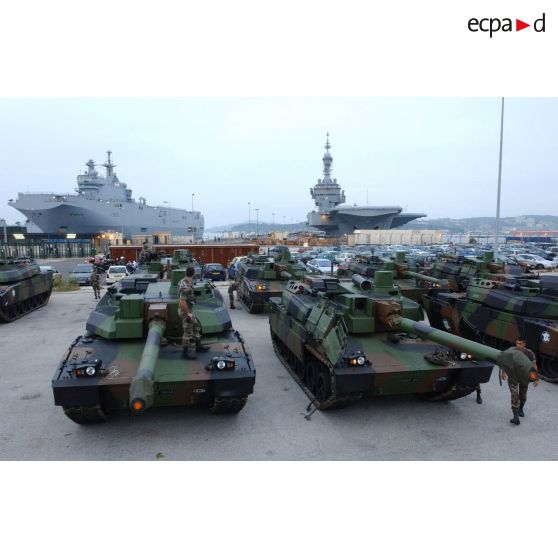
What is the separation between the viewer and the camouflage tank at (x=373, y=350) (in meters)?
8.22

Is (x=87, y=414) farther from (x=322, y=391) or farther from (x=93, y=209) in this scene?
(x=93, y=209)

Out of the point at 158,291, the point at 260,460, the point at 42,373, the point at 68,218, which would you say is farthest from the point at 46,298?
the point at 68,218

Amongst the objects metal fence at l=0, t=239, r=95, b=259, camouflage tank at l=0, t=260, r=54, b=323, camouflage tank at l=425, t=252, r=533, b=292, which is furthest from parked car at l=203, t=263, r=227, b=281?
metal fence at l=0, t=239, r=95, b=259

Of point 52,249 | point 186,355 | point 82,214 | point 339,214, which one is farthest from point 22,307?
point 339,214

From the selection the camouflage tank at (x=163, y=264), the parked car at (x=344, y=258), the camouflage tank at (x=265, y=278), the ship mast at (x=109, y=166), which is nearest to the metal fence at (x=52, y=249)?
the ship mast at (x=109, y=166)

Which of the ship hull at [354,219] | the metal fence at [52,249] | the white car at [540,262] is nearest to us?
the white car at [540,262]

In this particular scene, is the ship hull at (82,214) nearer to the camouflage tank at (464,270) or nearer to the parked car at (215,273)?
the parked car at (215,273)

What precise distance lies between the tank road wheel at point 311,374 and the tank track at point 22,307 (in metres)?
12.3

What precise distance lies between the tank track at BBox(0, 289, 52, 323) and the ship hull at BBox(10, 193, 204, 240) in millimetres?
49501

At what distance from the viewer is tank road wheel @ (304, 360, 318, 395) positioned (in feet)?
31.6

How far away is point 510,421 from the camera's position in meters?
8.64

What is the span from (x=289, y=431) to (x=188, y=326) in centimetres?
258

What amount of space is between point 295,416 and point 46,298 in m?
17.0

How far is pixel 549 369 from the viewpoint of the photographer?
11.0m
